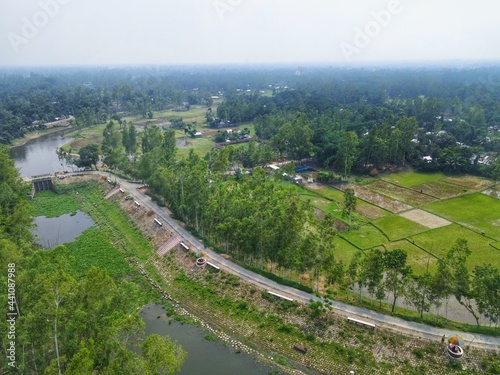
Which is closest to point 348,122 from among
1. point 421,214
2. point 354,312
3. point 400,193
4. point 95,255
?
point 400,193

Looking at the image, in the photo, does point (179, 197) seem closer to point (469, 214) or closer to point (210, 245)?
point (210, 245)

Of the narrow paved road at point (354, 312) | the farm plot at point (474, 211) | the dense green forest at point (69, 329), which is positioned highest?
the dense green forest at point (69, 329)

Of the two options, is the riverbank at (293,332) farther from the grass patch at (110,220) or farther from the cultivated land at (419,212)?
the cultivated land at (419,212)

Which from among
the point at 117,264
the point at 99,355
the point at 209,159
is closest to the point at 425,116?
the point at 209,159

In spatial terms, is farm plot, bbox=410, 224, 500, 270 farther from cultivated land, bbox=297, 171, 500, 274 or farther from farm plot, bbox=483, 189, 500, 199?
farm plot, bbox=483, 189, 500, 199

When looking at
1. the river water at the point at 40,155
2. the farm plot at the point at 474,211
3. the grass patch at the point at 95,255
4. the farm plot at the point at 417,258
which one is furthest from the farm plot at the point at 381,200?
the river water at the point at 40,155

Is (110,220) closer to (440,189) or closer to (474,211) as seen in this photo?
(474,211)
